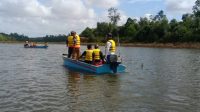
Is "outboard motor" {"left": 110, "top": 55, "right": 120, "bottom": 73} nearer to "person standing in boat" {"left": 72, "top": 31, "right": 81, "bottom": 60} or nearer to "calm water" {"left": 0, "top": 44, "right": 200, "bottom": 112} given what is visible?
"calm water" {"left": 0, "top": 44, "right": 200, "bottom": 112}

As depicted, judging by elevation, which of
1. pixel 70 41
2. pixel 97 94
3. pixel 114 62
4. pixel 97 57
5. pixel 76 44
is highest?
pixel 70 41

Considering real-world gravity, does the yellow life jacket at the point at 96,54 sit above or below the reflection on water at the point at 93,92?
above

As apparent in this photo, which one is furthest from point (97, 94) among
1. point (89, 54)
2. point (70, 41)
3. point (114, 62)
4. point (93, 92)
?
point (70, 41)

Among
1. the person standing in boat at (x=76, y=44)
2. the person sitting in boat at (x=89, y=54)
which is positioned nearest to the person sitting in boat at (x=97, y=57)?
the person sitting in boat at (x=89, y=54)

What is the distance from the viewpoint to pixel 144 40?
Result: 127250mm

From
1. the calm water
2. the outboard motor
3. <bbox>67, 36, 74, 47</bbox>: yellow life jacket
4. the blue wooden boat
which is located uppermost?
<bbox>67, 36, 74, 47</bbox>: yellow life jacket


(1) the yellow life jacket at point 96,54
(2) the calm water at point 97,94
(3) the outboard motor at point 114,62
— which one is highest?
(1) the yellow life jacket at point 96,54

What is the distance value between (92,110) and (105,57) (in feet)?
41.6

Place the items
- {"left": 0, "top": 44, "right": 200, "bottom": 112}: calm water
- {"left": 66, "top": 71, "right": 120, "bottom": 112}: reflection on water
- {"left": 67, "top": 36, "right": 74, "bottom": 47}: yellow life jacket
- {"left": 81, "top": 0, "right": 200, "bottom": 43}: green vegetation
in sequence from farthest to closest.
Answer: {"left": 81, "top": 0, "right": 200, "bottom": 43}: green vegetation
{"left": 67, "top": 36, "right": 74, "bottom": 47}: yellow life jacket
{"left": 66, "top": 71, "right": 120, "bottom": 112}: reflection on water
{"left": 0, "top": 44, "right": 200, "bottom": 112}: calm water

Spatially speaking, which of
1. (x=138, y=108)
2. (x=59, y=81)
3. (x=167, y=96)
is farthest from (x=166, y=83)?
(x=138, y=108)

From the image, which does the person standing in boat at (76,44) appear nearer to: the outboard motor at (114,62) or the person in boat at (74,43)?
the person in boat at (74,43)

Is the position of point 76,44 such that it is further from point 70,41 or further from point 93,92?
point 93,92

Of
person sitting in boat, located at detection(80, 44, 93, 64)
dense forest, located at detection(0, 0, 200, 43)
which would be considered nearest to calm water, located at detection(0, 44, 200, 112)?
person sitting in boat, located at detection(80, 44, 93, 64)

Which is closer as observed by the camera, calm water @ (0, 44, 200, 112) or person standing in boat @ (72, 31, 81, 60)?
calm water @ (0, 44, 200, 112)
